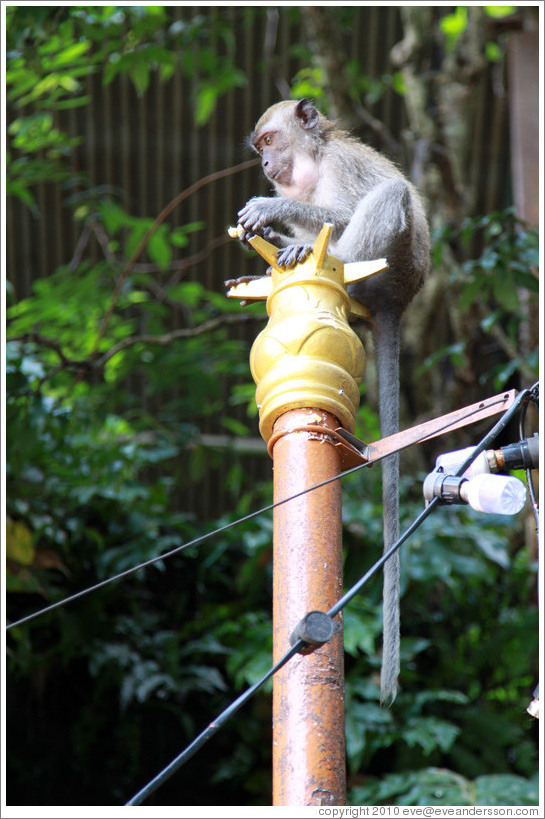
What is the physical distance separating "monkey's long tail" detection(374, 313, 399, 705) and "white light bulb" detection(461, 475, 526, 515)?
86 centimetres

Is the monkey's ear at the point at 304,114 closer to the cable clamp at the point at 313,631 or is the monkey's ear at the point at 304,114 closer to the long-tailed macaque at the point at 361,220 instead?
the long-tailed macaque at the point at 361,220

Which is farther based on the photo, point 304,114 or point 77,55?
point 77,55

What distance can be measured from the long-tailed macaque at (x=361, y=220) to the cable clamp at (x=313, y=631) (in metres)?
0.85

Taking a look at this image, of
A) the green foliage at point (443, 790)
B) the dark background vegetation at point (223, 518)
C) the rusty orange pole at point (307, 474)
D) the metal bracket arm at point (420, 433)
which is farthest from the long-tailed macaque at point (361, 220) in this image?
the green foliage at point (443, 790)

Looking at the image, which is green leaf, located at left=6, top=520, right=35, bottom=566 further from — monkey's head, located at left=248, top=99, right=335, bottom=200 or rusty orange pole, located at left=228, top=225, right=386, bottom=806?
rusty orange pole, located at left=228, top=225, right=386, bottom=806

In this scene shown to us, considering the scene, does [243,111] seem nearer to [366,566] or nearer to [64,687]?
[366,566]

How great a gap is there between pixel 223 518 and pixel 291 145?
9.65 ft

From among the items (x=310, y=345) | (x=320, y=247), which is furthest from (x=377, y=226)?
(x=310, y=345)

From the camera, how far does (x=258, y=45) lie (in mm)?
8484

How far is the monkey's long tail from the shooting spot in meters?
3.26

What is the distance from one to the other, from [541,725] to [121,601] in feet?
14.8

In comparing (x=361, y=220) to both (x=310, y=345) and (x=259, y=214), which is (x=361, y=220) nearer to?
(x=259, y=214)

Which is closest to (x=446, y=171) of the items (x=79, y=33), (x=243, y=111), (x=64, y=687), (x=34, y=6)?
(x=243, y=111)

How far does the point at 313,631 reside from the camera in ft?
7.99
